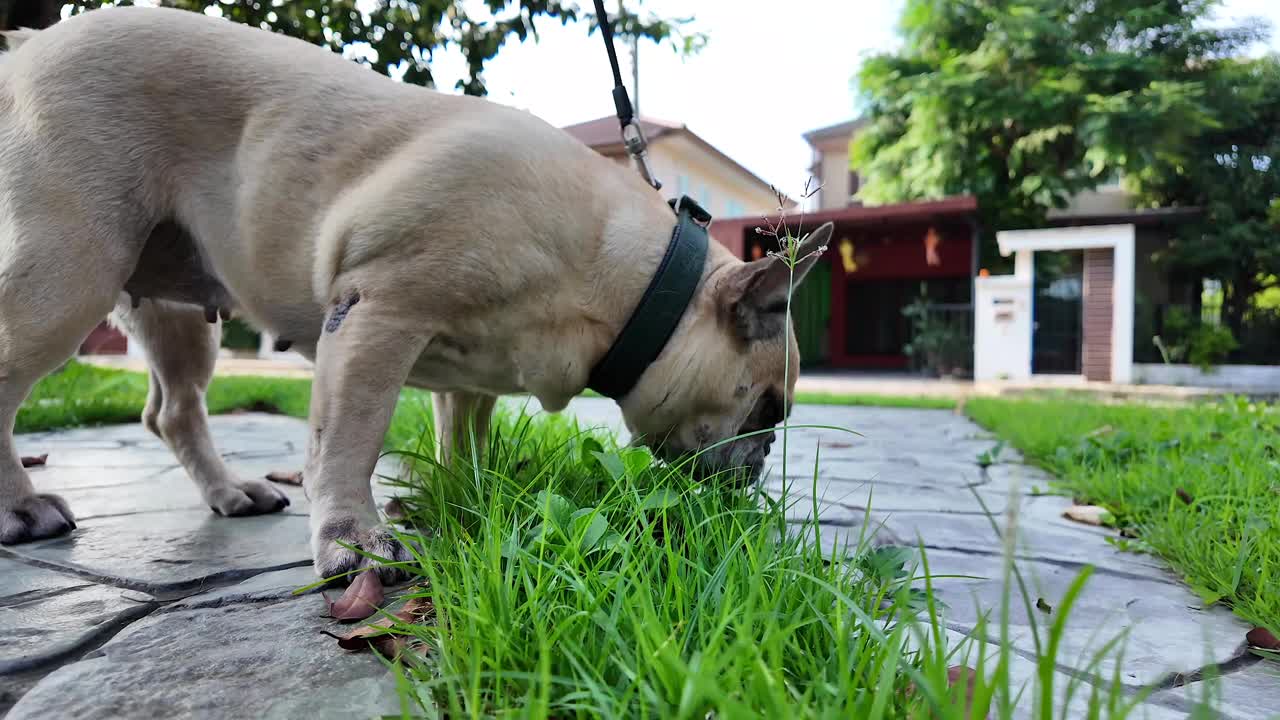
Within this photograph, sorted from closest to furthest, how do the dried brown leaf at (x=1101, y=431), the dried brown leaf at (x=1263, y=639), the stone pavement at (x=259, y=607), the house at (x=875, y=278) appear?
1. the stone pavement at (x=259, y=607)
2. the dried brown leaf at (x=1263, y=639)
3. the dried brown leaf at (x=1101, y=431)
4. the house at (x=875, y=278)

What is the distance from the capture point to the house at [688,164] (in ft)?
57.6

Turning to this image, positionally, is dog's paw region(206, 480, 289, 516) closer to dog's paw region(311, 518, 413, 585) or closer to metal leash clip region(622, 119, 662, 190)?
dog's paw region(311, 518, 413, 585)

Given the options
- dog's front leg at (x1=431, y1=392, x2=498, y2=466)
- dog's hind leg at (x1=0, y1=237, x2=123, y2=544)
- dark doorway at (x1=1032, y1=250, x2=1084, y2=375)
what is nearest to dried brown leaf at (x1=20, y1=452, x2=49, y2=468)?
dog's hind leg at (x1=0, y1=237, x2=123, y2=544)

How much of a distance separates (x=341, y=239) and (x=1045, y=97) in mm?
19822

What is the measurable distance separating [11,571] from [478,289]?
1.16 meters

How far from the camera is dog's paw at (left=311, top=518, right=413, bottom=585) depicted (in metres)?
1.50

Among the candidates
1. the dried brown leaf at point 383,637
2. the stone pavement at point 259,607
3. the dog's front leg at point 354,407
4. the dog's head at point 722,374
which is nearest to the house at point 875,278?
the stone pavement at point 259,607

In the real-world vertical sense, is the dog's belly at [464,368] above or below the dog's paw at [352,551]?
above

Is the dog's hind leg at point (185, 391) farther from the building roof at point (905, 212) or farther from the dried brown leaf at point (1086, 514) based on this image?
the building roof at point (905, 212)

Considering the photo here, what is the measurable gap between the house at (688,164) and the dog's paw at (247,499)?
1396cm

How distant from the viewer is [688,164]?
800 inches

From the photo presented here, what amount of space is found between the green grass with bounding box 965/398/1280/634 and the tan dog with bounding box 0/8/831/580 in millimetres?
1018

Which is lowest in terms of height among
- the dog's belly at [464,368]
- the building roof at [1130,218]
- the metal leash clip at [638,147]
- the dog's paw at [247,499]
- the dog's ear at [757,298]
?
the dog's paw at [247,499]

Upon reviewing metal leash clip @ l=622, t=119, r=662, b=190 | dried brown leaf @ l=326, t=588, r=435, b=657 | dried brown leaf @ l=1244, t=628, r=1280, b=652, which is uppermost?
metal leash clip @ l=622, t=119, r=662, b=190
